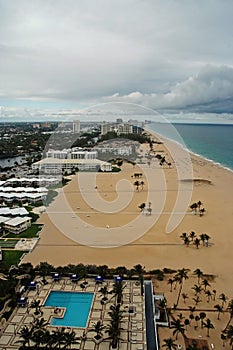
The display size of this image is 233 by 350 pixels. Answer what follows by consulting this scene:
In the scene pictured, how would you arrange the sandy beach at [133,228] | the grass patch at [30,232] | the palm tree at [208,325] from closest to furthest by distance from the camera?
the palm tree at [208,325]
the sandy beach at [133,228]
the grass patch at [30,232]

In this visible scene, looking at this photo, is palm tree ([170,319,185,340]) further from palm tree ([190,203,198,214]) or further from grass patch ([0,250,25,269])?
palm tree ([190,203,198,214])

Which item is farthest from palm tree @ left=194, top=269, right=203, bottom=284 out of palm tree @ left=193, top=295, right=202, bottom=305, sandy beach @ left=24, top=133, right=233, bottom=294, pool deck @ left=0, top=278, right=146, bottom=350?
pool deck @ left=0, top=278, right=146, bottom=350

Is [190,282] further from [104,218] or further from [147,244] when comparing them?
[104,218]

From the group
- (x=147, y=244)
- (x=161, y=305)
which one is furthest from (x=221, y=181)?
(x=161, y=305)

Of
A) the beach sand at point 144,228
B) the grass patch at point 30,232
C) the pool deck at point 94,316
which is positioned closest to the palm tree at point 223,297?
the beach sand at point 144,228

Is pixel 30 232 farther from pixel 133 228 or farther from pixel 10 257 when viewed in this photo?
pixel 133 228

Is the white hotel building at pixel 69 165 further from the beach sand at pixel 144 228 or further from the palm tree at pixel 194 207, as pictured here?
the palm tree at pixel 194 207
